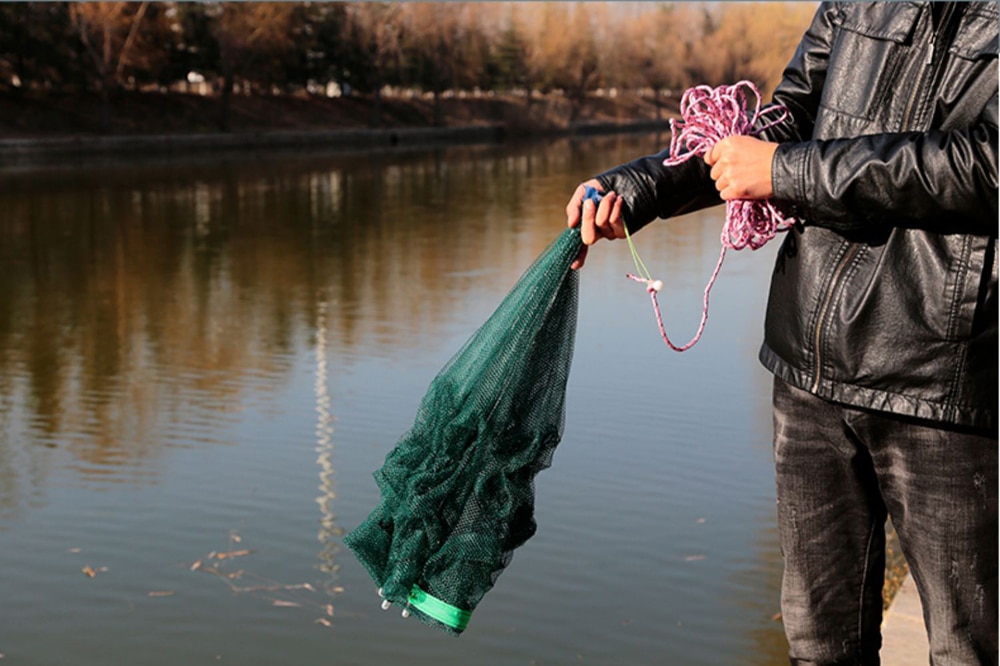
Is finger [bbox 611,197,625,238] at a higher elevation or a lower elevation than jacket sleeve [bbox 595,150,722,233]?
lower

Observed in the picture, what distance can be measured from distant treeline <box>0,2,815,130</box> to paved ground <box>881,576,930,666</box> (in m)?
38.1

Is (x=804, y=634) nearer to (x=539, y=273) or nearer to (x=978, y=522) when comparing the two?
(x=978, y=522)

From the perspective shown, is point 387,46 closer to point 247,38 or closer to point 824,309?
point 247,38

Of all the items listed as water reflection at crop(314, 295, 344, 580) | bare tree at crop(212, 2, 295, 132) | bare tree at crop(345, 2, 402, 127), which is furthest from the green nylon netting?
bare tree at crop(345, 2, 402, 127)

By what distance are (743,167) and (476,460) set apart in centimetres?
69

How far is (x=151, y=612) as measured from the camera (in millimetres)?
4684

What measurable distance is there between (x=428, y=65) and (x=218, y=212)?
40.0 m

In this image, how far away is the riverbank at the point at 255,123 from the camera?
1380 inches

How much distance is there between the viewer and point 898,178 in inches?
76.0

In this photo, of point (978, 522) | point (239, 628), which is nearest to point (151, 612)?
point (239, 628)

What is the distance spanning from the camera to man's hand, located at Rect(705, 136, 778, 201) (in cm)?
209

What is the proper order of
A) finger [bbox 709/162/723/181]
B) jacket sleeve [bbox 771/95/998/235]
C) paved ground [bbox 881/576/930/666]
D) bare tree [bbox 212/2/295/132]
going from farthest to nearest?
bare tree [bbox 212/2/295/132], paved ground [bbox 881/576/930/666], finger [bbox 709/162/723/181], jacket sleeve [bbox 771/95/998/235]

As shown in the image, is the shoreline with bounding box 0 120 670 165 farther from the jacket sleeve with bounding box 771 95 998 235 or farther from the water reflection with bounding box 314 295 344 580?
the jacket sleeve with bounding box 771 95 998 235

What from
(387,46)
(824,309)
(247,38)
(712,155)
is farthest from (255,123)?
(824,309)
